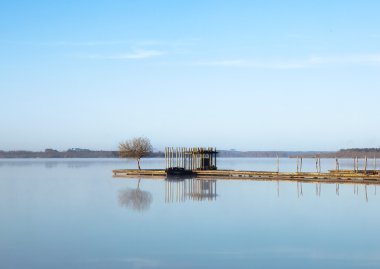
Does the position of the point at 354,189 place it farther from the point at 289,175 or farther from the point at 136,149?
the point at 136,149

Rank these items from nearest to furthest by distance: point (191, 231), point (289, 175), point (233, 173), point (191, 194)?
1. point (191, 231)
2. point (191, 194)
3. point (289, 175)
4. point (233, 173)

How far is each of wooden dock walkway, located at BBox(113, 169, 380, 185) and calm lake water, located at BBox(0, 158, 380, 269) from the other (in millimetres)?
12176

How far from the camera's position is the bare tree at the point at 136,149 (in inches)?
2557

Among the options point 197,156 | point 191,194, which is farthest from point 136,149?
point 191,194

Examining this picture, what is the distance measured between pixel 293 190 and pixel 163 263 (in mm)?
24419

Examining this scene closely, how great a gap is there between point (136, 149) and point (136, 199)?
3286cm

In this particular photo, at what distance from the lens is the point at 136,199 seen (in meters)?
32.5

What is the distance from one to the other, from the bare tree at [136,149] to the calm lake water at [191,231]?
2964 cm

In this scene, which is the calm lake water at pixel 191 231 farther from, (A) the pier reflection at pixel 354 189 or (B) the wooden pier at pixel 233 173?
(B) the wooden pier at pixel 233 173

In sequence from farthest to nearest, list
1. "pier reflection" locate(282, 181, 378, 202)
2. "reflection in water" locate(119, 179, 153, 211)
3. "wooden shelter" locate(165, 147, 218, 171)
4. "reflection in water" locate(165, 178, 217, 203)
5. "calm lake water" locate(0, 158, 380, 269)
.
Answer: "wooden shelter" locate(165, 147, 218, 171) < "pier reflection" locate(282, 181, 378, 202) < "reflection in water" locate(165, 178, 217, 203) < "reflection in water" locate(119, 179, 153, 211) < "calm lake water" locate(0, 158, 380, 269)

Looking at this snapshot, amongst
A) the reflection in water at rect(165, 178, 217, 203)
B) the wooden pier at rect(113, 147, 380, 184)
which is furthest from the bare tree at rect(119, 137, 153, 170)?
the reflection in water at rect(165, 178, 217, 203)

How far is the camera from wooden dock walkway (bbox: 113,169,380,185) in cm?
4656

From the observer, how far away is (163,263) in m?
15.5

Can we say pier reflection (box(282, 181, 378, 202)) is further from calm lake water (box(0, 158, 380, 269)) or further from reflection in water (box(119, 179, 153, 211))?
reflection in water (box(119, 179, 153, 211))
